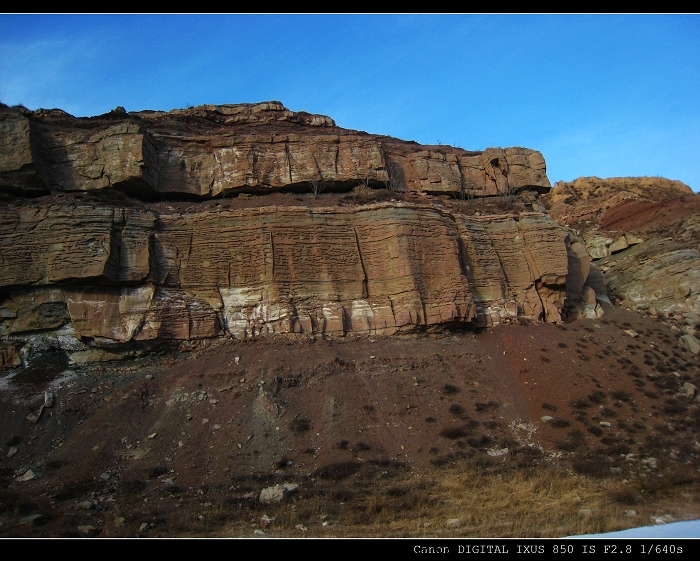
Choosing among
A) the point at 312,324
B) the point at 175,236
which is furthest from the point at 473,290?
the point at 175,236

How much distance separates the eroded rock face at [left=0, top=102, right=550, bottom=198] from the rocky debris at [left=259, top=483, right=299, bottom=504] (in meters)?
17.4

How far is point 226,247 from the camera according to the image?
2520cm

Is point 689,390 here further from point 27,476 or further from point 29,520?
point 27,476

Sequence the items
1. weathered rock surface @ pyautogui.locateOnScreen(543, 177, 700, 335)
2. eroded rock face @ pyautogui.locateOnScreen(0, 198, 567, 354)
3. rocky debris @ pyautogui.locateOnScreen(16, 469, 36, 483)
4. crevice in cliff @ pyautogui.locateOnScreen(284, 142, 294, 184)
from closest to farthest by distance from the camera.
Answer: rocky debris @ pyautogui.locateOnScreen(16, 469, 36, 483)
eroded rock face @ pyautogui.locateOnScreen(0, 198, 567, 354)
crevice in cliff @ pyautogui.locateOnScreen(284, 142, 294, 184)
weathered rock surface @ pyautogui.locateOnScreen(543, 177, 700, 335)

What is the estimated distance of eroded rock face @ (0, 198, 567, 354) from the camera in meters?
22.9

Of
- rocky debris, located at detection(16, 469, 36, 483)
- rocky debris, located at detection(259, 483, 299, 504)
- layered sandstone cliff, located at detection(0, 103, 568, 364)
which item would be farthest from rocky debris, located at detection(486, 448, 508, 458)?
rocky debris, located at detection(16, 469, 36, 483)

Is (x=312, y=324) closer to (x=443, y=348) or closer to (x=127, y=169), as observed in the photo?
(x=443, y=348)

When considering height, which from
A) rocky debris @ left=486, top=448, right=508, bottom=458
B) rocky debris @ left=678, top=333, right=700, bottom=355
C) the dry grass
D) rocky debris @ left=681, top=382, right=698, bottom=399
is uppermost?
rocky debris @ left=678, top=333, right=700, bottom=355

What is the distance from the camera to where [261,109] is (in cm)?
3694

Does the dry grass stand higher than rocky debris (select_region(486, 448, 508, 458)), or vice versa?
rocky debris (select_region(486, 448, 508, 458))

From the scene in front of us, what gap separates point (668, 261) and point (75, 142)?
34914mm

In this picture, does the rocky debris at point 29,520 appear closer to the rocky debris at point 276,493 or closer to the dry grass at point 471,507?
the dry grass at point 471,507

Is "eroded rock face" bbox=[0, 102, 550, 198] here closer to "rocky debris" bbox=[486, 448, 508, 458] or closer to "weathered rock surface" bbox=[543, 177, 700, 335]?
"weathered rock surface" bbox=[543, 177, 700, 335]

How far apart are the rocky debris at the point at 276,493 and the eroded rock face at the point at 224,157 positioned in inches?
687
